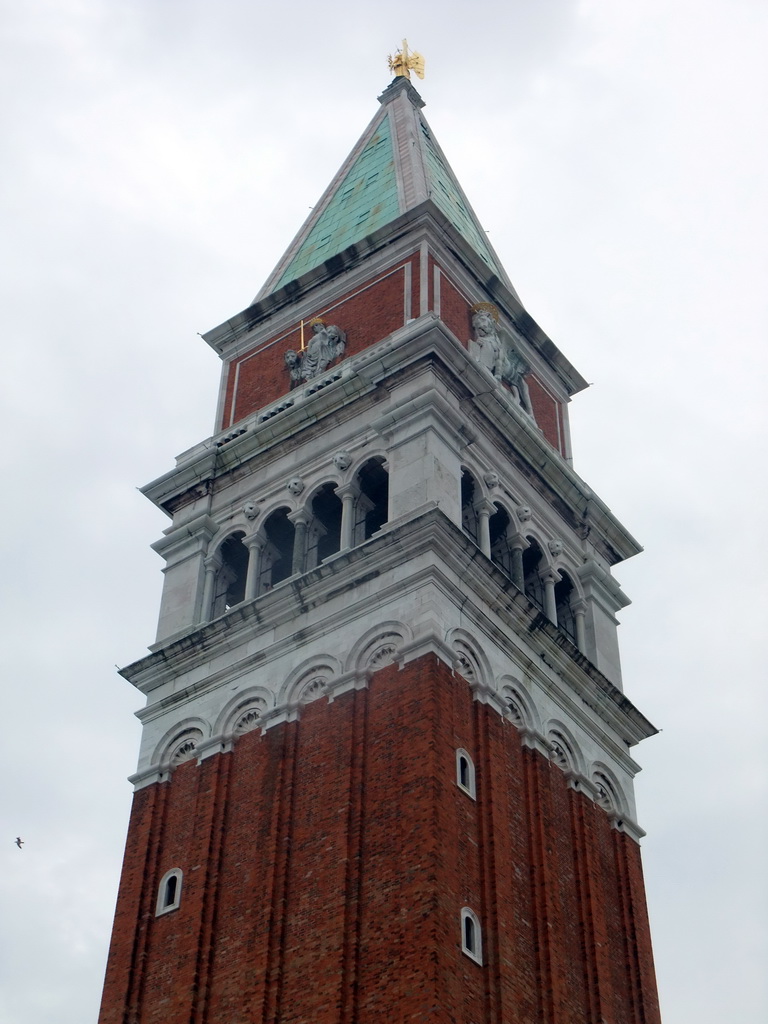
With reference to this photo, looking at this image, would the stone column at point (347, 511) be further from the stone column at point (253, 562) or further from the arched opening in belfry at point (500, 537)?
the arched opening in belfry at point (500, 537)

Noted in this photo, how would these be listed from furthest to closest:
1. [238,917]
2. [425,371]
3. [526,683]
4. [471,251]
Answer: [471,251] < [425,371] < [526,683] < [238,917]

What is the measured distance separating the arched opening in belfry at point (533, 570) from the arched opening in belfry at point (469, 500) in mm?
2165

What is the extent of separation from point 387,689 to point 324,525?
9107 millimetres

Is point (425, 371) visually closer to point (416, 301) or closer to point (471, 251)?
point (416, 301)

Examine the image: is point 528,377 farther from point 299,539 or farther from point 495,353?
point 299,539

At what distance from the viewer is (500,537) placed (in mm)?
50500

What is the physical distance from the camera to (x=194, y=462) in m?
53.2

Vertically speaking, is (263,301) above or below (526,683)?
above

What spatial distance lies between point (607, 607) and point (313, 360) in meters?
11.9

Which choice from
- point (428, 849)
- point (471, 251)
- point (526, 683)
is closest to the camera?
point (428, 849)

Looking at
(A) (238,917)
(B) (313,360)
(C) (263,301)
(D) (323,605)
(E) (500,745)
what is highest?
(C) (263,301)

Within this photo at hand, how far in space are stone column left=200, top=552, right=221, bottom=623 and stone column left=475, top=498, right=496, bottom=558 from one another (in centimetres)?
780

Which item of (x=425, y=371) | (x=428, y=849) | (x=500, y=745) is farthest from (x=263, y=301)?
(x=428, y=849)

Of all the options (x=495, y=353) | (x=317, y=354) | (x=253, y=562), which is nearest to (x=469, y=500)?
(x=253, y=562)
